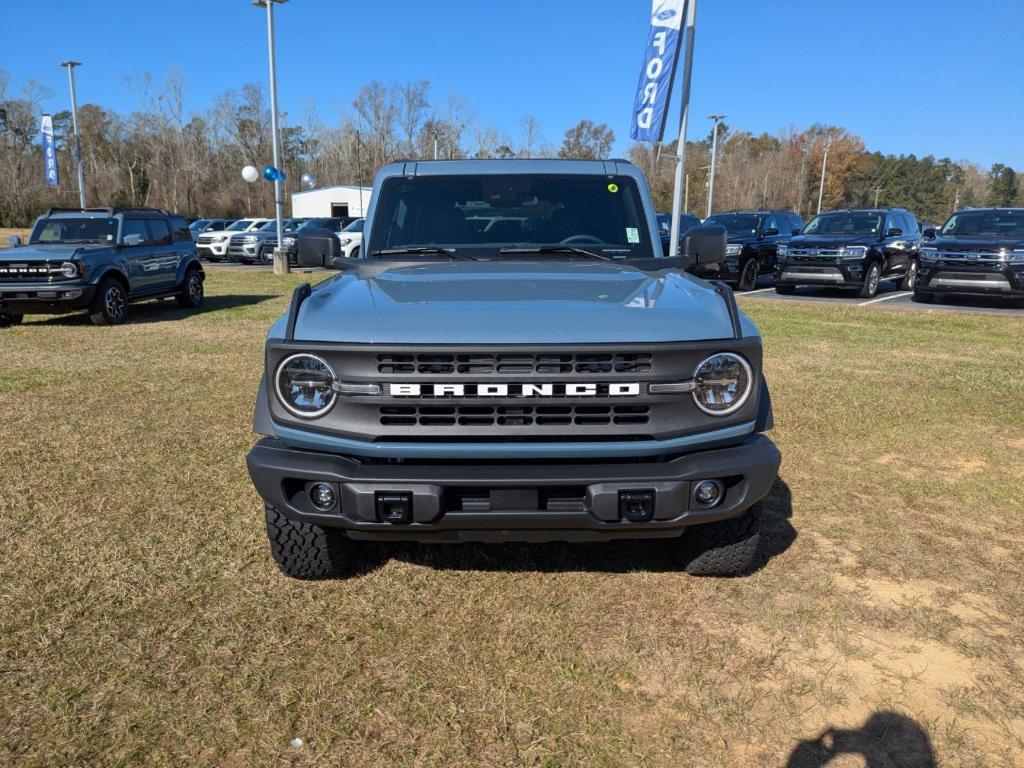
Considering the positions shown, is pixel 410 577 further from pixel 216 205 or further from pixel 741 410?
pixel 216 205

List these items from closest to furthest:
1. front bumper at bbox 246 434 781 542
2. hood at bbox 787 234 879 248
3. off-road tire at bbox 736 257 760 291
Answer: front bumper at bbox 246 434 781 542
hood at bbox 787 234 879 248
off-road tire at bbox 736 257 760 291

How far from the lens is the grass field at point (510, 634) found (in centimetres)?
234

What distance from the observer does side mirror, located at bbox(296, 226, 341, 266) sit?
160 inches

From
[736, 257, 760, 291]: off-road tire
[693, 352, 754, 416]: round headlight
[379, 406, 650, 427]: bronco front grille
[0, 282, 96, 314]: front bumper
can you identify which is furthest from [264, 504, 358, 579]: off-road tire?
[736, 257, 760, 291]: off-road tire

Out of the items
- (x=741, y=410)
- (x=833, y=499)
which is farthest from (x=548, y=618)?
(x=833, y=499)

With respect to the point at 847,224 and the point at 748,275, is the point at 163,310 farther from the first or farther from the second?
the point at 847,224

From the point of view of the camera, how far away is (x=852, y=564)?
354 cm

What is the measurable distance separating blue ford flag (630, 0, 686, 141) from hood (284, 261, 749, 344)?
1349cm

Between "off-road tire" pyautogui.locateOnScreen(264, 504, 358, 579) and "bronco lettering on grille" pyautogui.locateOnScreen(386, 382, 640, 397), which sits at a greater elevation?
"bronco lettering on grille" pyautogui.locateOnScreen(386, 382, 640, 397)

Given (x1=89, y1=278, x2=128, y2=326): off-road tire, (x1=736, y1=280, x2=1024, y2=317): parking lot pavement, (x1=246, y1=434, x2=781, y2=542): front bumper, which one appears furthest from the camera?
(x1=736, y1=280, x2=1024, y2=317): parking lot pavement

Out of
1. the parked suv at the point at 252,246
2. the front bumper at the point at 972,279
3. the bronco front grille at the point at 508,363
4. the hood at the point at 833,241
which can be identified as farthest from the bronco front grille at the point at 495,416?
the parked suv at the point at 252,246

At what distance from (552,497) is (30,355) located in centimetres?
849

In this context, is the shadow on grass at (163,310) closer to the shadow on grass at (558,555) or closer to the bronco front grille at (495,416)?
the shadow on grass at (558,555)

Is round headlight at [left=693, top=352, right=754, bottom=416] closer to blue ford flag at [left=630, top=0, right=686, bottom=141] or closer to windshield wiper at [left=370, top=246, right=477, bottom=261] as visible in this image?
windshield wiper at [left=370, top=246, right=477, bottom=261]
